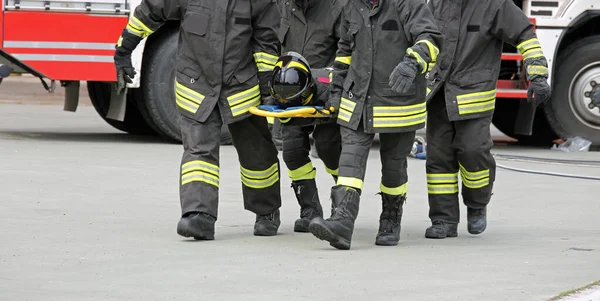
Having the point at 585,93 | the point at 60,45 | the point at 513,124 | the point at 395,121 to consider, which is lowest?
the point at 513,124

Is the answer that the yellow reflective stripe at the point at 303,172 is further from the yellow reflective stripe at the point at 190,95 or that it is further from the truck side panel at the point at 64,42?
the truck side panel at the point at 64,42

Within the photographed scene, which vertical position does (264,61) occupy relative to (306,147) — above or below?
above

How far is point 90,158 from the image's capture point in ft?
36.1

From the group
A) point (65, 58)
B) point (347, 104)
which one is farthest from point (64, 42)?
point (347, 104)

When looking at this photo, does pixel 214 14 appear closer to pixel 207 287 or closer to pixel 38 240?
pixel 38 240

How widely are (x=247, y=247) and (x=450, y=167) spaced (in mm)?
1415

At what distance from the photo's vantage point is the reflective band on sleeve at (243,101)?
698 centimetres

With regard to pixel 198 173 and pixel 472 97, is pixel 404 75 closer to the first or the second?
pixel 472 97

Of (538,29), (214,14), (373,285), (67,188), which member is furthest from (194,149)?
(538,29)

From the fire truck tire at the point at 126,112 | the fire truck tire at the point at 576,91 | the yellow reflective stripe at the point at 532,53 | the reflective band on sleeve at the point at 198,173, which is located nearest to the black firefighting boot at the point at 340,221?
the reflective band on sleeve at the point at 198,173

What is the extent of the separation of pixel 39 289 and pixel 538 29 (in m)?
8.17

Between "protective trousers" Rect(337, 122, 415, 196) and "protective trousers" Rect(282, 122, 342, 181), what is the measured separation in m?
0.43

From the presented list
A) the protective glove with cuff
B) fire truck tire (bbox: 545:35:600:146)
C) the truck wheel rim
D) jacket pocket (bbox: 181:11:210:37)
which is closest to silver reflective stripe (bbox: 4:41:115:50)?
fire truck tire (bbox: 545:35:600:146)

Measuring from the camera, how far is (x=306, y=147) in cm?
738
